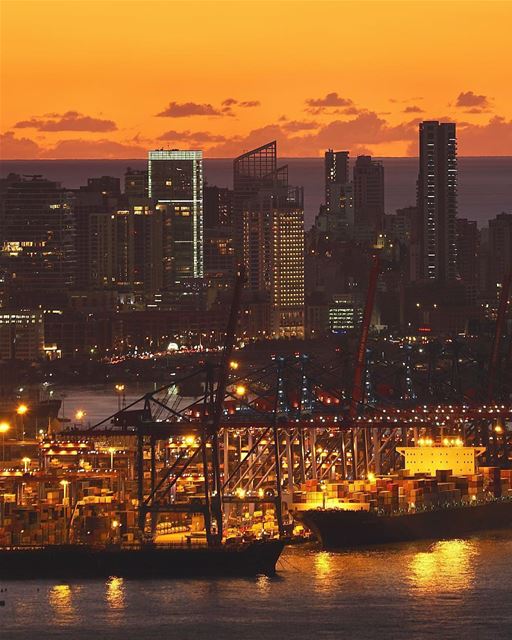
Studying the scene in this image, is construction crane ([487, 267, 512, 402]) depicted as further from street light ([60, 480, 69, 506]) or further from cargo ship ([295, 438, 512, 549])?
street light ([60, 480, 69, 506])

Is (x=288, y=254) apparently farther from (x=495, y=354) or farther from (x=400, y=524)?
(x=400, y=524)

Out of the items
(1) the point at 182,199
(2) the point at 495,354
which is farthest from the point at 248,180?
(2) the point at 495,354

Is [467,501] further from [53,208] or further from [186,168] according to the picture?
[186,168]

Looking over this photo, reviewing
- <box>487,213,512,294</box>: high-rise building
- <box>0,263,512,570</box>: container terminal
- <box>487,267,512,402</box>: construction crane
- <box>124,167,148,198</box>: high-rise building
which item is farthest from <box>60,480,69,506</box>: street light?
<box>124,167,148,198</box>: high-rise building

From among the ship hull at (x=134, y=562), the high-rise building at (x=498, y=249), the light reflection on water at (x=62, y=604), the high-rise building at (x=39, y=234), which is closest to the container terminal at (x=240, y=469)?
the ship hull at (x=134, y=562)

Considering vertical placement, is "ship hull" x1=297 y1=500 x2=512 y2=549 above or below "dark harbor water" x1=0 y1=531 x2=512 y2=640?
above

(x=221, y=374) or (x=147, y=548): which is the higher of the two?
(x=221, y=374)

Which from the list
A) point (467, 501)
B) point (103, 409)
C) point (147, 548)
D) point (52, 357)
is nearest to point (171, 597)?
point (147, 548)
